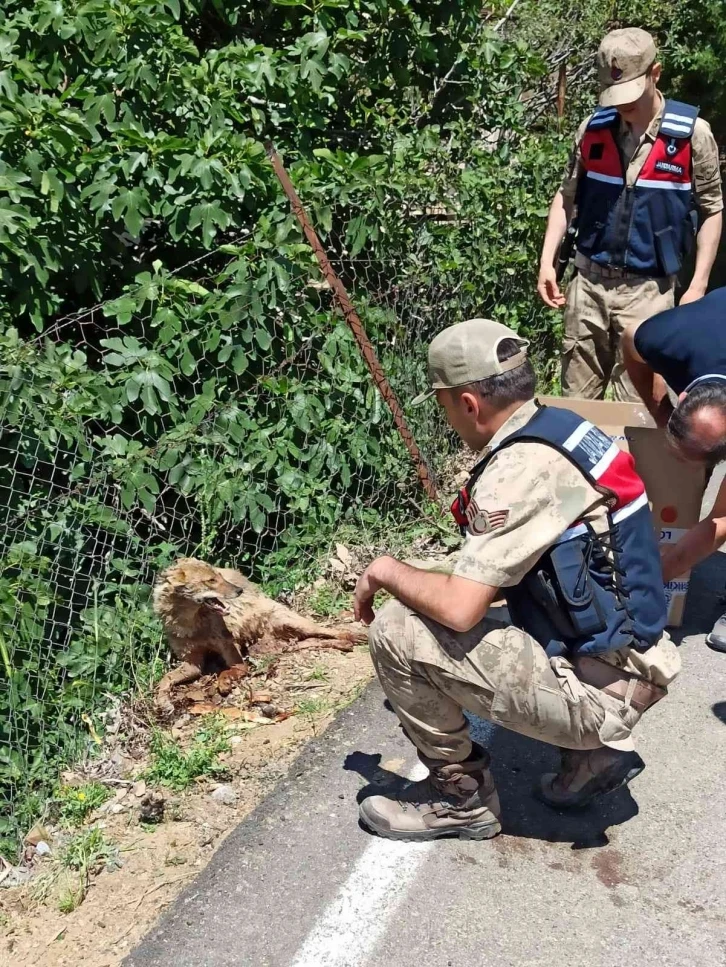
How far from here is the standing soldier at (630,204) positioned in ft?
13.9

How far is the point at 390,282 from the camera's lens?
16.3 feet

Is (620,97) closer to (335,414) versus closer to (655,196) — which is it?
(655,196)

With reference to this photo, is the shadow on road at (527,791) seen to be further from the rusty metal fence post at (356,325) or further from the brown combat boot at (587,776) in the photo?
the rusty metal fence post at (356,325)

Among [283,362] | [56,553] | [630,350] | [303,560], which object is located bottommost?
[303,560]

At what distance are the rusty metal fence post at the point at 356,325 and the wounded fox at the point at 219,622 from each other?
45.0 inches

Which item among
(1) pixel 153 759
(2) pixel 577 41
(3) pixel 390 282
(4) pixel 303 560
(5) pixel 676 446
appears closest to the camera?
(5) pixel 676 446

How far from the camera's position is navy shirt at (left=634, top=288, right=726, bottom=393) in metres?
3.40

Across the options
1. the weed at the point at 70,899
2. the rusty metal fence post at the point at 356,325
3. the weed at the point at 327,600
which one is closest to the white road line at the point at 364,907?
the weed at the point at 70,899

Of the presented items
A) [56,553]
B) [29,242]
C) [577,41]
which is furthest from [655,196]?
[577,41]

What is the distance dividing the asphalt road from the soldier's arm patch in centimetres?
97

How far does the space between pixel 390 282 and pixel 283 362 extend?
2.90 feet

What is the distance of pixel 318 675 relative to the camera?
12.7 feet

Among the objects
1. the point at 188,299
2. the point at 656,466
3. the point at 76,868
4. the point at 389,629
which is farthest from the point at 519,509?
the point at 188,299

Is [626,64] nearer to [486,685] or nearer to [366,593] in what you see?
[366,593]
